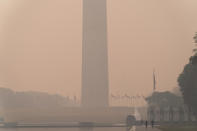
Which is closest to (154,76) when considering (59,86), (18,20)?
(59,86)

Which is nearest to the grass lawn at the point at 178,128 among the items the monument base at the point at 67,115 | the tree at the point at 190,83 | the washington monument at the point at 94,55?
the tree at the point at 190,83

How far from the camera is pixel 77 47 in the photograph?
26.9 ft

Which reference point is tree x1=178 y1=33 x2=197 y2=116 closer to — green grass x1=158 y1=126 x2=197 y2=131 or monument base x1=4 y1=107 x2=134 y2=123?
green grass x1=158 y1=126 x2=197 y2=131

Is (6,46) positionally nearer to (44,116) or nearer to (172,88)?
(44,116)

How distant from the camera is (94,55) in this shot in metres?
8.27

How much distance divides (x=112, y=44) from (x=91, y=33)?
653 mm

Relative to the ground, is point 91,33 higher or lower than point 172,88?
higher

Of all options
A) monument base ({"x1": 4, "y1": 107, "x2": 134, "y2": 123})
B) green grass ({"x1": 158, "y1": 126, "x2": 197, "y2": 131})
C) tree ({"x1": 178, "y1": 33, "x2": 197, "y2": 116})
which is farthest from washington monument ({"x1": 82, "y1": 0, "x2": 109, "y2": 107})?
tree ({"x1": 178, "y1": 33, "x2": 197, "y2": 116})

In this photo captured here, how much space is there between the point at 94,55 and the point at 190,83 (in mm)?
2655

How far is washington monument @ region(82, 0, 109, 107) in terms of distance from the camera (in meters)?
8.01

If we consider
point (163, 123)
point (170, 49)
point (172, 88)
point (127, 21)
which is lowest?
point (163, 123)

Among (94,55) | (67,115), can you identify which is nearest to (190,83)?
(94,55)

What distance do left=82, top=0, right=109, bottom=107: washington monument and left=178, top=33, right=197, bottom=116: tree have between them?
77.7 inches

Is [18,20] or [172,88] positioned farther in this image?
[18,20]
